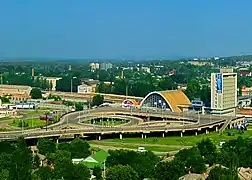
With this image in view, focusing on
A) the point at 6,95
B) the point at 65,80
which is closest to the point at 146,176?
the point at 6,95

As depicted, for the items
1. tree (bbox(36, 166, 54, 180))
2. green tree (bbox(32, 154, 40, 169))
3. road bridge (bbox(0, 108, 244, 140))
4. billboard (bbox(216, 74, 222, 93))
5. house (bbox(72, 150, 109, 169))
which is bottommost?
road bridge (bbox(0, 108, 244, 140))

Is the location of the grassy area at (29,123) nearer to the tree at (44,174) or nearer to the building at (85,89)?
the tree at (44,174)

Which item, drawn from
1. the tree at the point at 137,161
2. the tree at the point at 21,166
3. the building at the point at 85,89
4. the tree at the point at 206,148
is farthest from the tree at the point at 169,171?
the building at the point at 85,89

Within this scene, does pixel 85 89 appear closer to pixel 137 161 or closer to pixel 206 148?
pixel 206 148

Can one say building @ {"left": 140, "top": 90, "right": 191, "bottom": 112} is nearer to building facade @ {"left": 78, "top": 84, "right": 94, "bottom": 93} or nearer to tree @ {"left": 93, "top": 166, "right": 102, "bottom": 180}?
building facade @ {"left": 78, "top": 84, "right": 94, "bottom": 93}

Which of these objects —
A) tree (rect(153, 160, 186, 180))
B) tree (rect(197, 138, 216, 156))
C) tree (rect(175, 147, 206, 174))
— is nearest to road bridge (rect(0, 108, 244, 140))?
tree (rect(197, 138, 216, 156))

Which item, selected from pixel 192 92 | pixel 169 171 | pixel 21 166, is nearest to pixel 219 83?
pixel 192 92
